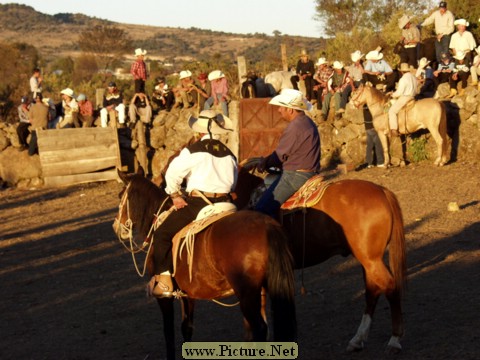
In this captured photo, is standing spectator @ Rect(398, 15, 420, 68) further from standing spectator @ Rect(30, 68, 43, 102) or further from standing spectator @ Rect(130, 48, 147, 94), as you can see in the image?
standing spectator @ Rect(30, 68, 43, 102)

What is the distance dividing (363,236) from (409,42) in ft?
55.4

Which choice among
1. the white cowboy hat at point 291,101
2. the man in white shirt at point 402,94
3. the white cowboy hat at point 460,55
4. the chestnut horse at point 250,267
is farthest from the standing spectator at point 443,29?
the chestnut horse at point 250,267

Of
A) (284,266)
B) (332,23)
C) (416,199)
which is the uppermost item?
(332,23)

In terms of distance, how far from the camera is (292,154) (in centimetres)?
859

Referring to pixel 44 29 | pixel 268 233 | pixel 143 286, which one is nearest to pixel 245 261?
pixel 268 233

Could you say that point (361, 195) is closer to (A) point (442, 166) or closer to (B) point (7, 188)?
(A) point (442, 166)

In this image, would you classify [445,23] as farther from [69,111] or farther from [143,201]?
[143,201]

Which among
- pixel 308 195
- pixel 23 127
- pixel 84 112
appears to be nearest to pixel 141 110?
pixel 84 112

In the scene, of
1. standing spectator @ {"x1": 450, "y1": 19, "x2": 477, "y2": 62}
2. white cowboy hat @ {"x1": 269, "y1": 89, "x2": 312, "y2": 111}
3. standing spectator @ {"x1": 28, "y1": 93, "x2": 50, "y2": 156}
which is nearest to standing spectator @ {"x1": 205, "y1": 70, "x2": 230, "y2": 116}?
standing spectator @ {"x1": 28, "y1": 93, "x2": 50, "y2": 156}

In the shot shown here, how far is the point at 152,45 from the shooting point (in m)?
113

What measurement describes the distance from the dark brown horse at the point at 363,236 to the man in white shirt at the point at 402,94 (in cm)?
1265

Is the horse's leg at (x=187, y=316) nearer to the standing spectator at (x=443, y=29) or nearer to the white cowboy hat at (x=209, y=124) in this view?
the white cowboy hat at (x=209, y=124)

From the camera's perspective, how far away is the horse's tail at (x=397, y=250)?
26.2 ft

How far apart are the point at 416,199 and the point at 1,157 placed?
1288cm
